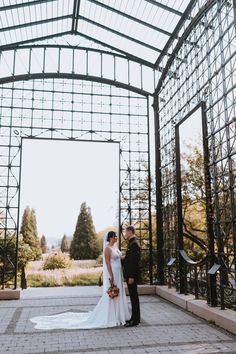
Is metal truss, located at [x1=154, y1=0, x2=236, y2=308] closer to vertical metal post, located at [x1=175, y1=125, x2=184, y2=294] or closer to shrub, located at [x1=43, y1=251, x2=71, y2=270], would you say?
vertical metal post, located at [x1=175, y1=125, x2=184, y2=294]

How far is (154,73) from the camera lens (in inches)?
506

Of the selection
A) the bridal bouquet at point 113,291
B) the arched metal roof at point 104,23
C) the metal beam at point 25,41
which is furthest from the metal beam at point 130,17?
the bridal bouquet at point 113,291

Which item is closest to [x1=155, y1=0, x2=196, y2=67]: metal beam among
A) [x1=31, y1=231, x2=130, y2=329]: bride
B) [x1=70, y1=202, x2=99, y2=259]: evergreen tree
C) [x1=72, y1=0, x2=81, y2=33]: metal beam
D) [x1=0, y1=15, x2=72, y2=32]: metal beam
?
[x1=72, y1=0, x2=81, y2=33]: metal beam

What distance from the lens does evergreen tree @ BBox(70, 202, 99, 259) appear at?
27.0m

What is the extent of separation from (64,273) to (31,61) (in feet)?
30.6

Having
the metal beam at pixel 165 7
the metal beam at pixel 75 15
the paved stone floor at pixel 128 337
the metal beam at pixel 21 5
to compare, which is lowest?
the paved stone floor at pixel 128 337

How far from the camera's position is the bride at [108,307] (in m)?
6.77

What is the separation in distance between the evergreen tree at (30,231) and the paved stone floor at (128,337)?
19.3m

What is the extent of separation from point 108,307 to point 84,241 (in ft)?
67.7

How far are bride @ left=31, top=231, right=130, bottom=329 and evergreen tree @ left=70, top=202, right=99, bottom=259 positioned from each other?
65.6 feet

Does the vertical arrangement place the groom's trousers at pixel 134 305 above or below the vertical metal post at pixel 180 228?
below

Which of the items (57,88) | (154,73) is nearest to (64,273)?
(57,88)

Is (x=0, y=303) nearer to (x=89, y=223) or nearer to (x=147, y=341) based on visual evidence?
(x=147, y=341)

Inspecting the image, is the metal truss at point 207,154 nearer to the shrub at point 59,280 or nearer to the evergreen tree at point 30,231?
the shrub at point 59,280
